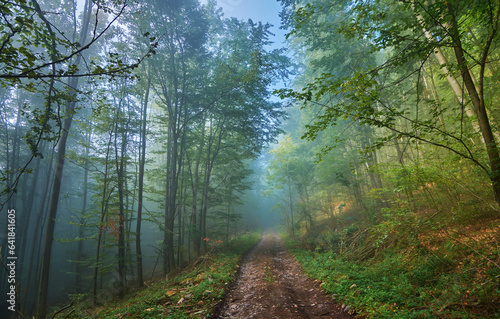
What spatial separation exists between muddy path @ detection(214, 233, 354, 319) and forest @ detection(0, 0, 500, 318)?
0.46m

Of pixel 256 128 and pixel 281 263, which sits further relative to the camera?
pixel 256 128

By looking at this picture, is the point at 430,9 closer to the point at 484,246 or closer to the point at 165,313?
the point at 484,246

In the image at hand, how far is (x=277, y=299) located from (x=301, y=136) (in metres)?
5.21

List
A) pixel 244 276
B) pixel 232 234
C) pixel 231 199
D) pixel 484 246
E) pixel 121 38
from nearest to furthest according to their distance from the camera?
pixel 484 246
pixel 244 276
pixel 121 38
pixel 231 199
pixel 232 234

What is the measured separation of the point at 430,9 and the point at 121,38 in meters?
14.7

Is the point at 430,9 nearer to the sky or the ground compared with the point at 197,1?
nearer to the ground

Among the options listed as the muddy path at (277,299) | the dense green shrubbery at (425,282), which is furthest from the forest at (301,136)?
the muddy path at (277,299)

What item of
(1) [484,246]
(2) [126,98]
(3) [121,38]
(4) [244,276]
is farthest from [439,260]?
(3) [121,38]

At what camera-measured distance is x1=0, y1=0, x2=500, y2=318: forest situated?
325 cm

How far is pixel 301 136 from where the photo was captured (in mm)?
7387

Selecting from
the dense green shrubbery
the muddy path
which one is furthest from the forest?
the muddy path

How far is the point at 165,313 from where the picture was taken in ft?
14.9

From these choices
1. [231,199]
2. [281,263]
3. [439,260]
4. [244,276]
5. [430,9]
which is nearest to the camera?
[430,9]

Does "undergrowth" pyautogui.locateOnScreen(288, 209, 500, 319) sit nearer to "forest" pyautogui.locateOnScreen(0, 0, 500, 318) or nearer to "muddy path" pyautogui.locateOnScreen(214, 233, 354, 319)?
"forest" pyautogui.locateOnScreen(0, 0, 500, 318)
